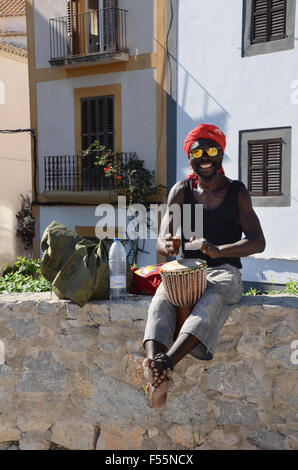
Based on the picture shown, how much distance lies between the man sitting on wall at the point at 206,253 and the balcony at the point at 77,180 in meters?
8.73

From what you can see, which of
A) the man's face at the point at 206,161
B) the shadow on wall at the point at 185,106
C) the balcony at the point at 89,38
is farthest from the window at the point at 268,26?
the man's face at the point at 206,161

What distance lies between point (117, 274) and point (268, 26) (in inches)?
329

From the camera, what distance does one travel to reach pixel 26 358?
11.9ft

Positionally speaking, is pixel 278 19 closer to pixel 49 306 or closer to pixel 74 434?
pixel 49 306

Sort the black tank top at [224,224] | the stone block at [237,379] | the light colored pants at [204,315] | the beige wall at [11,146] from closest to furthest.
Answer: the light colored pants at [204,315], the stone block at [237,379], the black tank top at [224,224], the beige wall at [11,146]

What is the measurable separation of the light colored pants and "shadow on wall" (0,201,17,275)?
51.8 feet

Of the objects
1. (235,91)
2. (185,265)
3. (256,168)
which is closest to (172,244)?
(185,265)

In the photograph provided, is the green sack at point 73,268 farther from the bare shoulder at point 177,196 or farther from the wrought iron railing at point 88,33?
the wrought iron railing at point 88,33

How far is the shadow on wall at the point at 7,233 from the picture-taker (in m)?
18.2

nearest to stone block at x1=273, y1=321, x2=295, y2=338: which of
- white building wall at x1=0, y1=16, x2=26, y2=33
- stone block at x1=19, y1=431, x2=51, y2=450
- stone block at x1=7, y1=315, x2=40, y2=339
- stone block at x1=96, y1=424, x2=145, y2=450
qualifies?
stone block at x1=96, y1=424, x2=145, y2=450

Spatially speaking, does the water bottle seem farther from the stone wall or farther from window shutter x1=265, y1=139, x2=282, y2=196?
window shutter x1=265, y1=139, x2=282, y2=196

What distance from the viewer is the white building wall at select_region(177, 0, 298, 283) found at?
10.1 m

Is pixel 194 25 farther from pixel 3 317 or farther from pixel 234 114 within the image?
pixel 3 317

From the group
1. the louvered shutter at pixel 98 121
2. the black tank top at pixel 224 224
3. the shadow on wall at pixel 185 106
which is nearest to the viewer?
the black tank top at pixel 224 224
